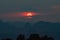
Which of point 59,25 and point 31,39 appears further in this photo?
point 59,25

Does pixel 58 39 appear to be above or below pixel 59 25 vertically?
below

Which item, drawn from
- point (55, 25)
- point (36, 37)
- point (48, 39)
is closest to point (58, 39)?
point (48, 39)

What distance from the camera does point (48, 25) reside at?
453 feet

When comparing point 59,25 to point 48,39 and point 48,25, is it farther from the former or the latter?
point 48,39

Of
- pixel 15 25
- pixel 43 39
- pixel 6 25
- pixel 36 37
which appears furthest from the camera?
pixel 6 25

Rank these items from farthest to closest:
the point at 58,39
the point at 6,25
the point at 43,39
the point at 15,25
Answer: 1. the point at 6,25
2. the point at 15,25
3. the point at 58,39
4. the point at 43,39

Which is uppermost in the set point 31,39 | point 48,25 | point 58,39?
point 48,25

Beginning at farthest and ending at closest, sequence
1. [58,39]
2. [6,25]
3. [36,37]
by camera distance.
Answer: [6,25] < [58,39] < [36,37]

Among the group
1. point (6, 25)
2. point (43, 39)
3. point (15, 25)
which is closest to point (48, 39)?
point (43, 39)

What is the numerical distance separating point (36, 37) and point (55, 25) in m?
90.2

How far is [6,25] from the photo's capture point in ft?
486

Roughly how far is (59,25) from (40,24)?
408 inches

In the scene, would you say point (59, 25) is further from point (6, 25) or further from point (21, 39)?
point (21, 39)

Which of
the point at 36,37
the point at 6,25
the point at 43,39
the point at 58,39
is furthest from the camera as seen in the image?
the point at 6,25
